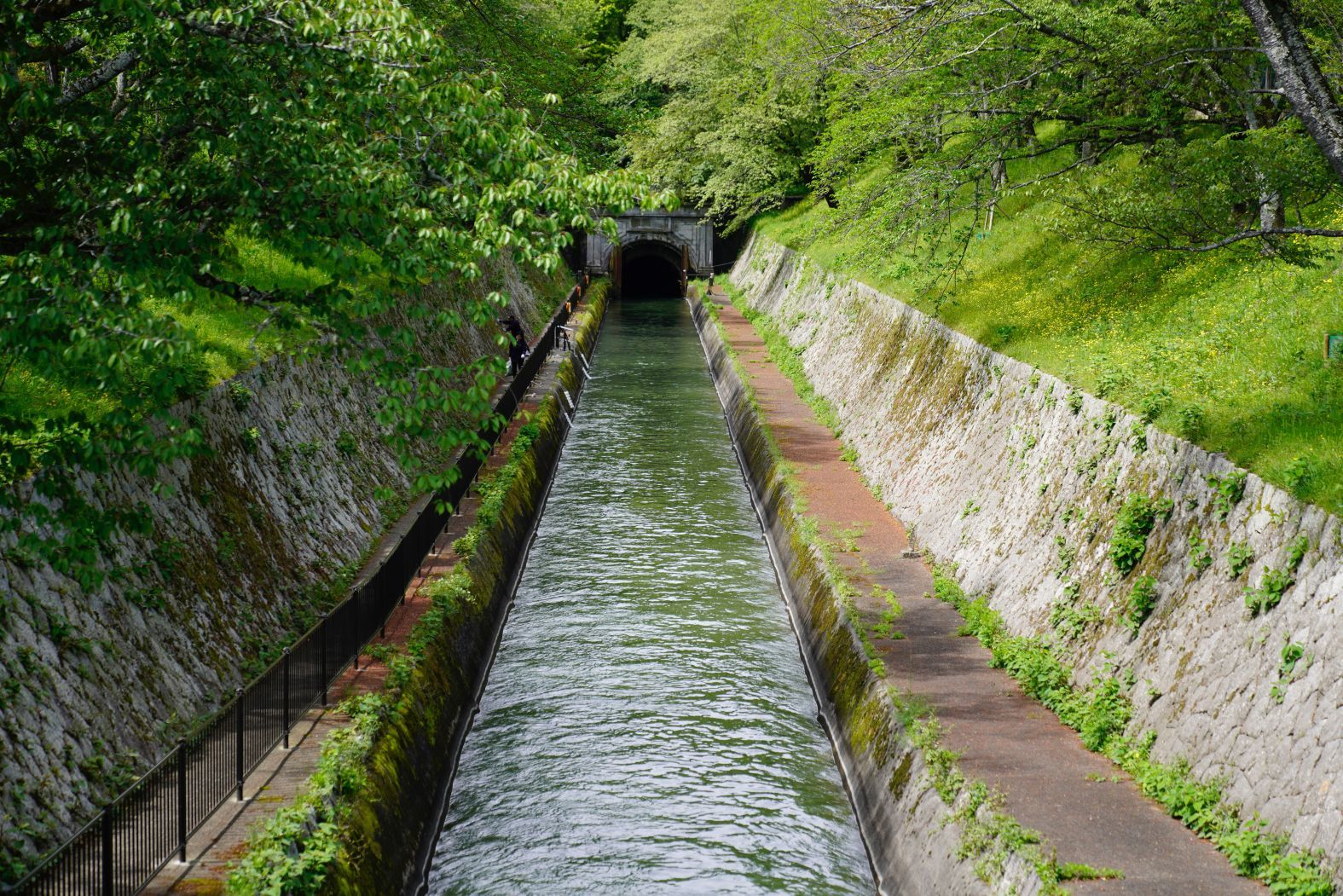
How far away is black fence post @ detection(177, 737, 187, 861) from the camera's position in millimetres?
9102

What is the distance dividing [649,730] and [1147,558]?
6.16 meters

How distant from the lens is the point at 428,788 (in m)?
12.8

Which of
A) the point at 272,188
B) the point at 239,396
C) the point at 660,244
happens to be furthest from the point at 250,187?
the point at 660,244

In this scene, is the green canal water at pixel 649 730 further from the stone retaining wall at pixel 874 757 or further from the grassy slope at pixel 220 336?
the grassy slope at pixel 220 336

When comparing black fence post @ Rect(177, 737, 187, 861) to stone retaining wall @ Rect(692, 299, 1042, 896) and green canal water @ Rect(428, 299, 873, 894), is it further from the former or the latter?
stone retaining wall @ Rect(692, 299, 1042, 896)

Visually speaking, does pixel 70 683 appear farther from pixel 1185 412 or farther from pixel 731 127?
pixel 731 127

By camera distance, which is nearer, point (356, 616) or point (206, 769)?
point (206, 769)

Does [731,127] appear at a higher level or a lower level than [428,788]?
higher

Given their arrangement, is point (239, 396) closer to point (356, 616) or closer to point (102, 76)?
point (356, 616)

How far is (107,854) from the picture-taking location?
26.4ft

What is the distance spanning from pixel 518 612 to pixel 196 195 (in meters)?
10.0

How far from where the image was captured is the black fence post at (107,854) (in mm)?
7906

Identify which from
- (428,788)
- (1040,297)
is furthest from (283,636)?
(1040,297)

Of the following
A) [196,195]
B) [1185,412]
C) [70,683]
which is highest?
[196,195]
